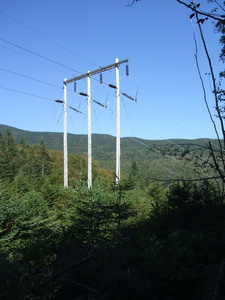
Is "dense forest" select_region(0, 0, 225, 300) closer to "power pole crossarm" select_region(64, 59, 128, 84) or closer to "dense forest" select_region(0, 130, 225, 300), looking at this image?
"dense forest" select_region(0, 130, 225, 300)

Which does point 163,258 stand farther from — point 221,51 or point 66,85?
point 66,85

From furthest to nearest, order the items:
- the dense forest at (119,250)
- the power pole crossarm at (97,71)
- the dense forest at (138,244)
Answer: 1. the power pole crossarm at (97,71)
2. the dense forest at (119,250)
3. the dense forest at (138,244)

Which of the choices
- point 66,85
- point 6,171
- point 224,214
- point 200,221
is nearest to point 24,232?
point 200,221

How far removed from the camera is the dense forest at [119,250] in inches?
138

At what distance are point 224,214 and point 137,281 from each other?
179 inches

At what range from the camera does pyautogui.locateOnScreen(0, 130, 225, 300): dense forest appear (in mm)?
3512

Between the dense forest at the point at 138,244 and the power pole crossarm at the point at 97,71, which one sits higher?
the power pole crossarm at the point at 97,71

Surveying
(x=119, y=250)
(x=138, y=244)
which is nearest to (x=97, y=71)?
(x=138, y=244)

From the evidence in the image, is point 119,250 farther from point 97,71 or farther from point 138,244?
point 97,71

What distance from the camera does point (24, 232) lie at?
35.9 ft

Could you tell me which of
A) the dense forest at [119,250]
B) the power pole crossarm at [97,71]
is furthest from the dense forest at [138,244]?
the power pole crossarm at [97,71]

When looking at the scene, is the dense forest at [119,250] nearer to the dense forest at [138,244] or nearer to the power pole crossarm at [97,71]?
the dense forest at [138,244]

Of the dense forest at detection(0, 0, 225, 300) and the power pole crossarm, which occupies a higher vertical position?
the power pole crossarm

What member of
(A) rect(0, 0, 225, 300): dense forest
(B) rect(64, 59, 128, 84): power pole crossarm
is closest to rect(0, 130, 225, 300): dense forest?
(A) rect(0, 0, 225, 300): dense forest
